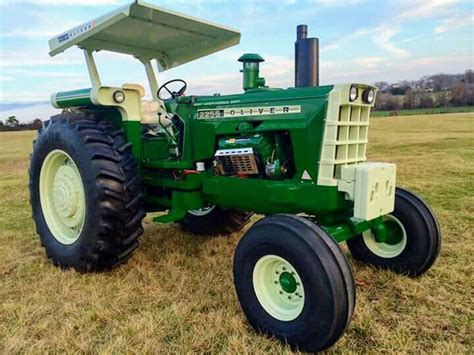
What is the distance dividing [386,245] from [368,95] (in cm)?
141

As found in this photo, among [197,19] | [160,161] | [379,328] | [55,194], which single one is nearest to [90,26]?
[197,19]

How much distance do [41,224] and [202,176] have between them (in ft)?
5.90

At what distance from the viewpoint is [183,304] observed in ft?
10.7

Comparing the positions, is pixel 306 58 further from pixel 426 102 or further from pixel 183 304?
pixel 426 102

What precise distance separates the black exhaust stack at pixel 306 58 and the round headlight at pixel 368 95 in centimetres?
52

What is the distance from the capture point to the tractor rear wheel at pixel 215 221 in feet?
16.1

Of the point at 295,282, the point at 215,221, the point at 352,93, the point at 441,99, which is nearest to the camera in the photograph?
the point at 295,282

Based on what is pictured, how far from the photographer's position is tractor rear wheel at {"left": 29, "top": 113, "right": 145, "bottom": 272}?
365 cm

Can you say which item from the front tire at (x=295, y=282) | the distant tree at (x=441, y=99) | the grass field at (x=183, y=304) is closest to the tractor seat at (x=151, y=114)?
the grass field at (x=183, y=304)

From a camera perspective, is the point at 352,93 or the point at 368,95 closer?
the point at 352,93

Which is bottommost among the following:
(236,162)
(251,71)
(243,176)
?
(243,176)

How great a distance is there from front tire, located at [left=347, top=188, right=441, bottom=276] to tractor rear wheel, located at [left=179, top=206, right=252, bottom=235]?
5.28 feet

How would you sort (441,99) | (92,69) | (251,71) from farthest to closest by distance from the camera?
1. (441,99)
2. (92,69)
3. (251,71)

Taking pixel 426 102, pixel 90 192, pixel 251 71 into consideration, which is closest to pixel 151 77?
pixel 251 71
